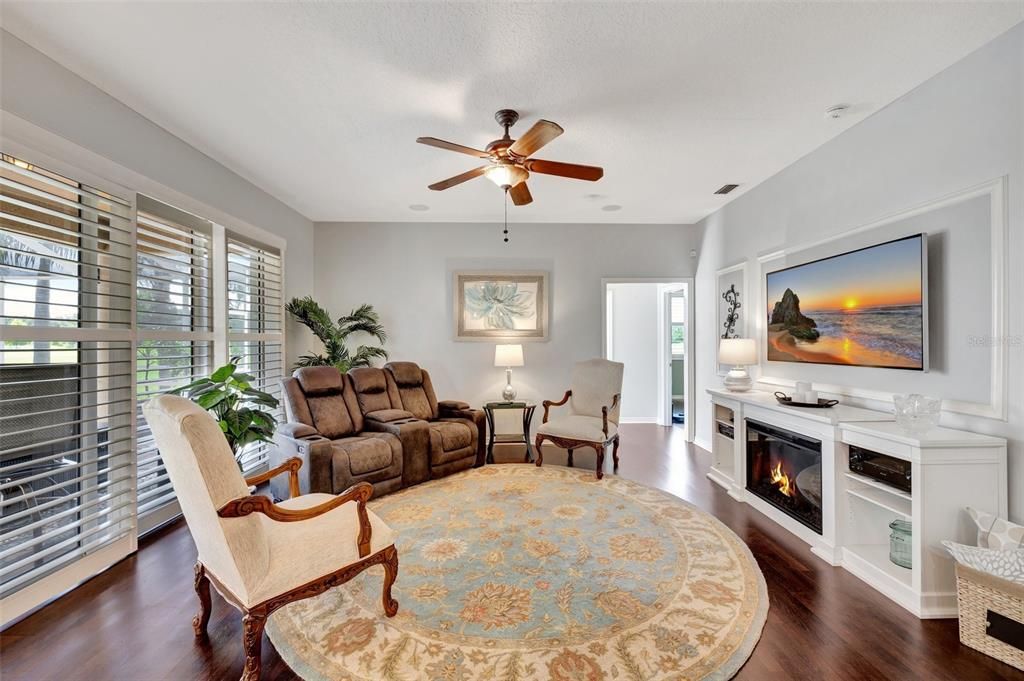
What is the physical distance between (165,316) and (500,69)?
2.90m

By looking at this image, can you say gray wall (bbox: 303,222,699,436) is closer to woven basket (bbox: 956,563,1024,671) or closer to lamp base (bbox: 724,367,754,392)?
lamp base (bbox: 724,367,754,392)

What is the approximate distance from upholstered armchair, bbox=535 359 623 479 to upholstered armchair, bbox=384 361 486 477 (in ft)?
2.15

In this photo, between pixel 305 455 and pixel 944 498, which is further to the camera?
pixel 305 455

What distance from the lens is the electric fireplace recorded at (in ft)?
9.27

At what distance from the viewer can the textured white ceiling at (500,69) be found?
1.97 m

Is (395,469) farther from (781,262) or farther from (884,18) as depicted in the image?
(884,18)

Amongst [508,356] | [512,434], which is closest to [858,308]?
[508,356]

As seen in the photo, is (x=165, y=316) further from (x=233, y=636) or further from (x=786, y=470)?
(x=786, y=470)

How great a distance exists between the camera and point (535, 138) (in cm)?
235

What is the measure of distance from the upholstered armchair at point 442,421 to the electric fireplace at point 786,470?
2.46m

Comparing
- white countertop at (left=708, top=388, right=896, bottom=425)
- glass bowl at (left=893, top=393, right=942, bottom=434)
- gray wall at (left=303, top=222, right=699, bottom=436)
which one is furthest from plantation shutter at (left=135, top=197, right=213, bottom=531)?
glass bowl at (left=893, top=393, right=942, bottom=434)

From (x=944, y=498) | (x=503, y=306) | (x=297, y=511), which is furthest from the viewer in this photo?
(x=503, y=306)

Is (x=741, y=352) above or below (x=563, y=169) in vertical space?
below

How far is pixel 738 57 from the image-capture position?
2.25 m
